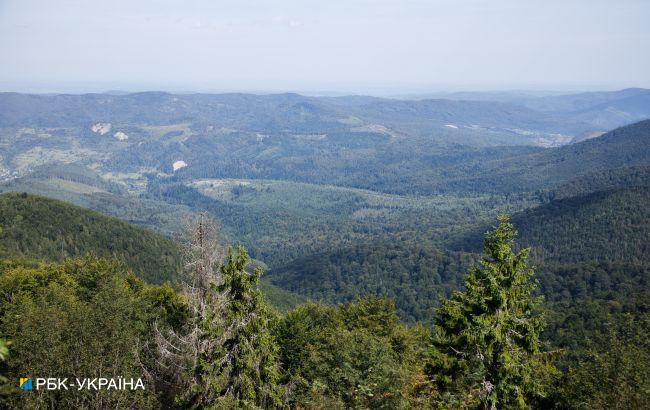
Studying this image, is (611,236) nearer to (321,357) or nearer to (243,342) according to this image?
(321,357)

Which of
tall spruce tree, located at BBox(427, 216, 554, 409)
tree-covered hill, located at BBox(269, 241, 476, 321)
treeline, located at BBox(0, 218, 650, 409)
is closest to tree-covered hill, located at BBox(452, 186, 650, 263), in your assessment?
tree-covered hill, located at BBox(269, 241, 476, 321)

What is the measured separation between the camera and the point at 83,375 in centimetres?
2592

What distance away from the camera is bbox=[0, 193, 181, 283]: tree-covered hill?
421ft

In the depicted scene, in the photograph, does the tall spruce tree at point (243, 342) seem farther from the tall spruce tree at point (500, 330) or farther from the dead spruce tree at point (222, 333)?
the tall spruce tree at point (500, 330)

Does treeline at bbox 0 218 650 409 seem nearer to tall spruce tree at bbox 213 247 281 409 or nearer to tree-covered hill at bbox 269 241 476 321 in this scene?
tall spruce tree at bbox 213 247 281 409

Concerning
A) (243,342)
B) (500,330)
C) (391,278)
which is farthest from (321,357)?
(391,278)

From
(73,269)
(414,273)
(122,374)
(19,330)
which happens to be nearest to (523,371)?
(122,374)

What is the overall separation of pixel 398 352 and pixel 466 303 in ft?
58.7

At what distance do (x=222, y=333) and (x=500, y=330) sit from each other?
15.2m

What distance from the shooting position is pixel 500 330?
22453 millimetres

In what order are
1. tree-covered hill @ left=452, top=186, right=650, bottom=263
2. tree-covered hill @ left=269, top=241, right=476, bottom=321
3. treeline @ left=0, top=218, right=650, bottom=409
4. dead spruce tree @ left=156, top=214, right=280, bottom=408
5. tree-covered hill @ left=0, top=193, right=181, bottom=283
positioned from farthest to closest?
tree-covered hill @ left=452, top=186, right=650, bottom=263, tree-covered hill @ left=269, top=241, right=476, bottom=321, tree-covered hill @ left=0, top=193, right=181, bottom=283, dead spruce tree @ left=156, top=214, right=280, bottom=408, treeline @ left=0, top=218, right=650, bottom=409

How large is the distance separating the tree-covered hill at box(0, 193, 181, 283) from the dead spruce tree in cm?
10886

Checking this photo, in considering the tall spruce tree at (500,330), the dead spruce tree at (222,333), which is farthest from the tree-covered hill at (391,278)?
the tall spruce tree at (500,330)

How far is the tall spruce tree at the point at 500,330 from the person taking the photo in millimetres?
22562
